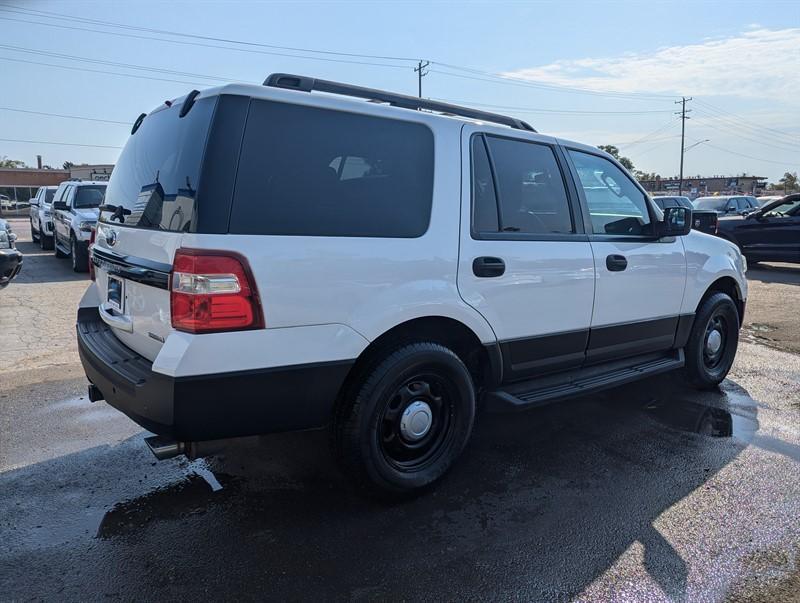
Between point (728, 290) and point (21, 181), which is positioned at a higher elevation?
point (21, 181)

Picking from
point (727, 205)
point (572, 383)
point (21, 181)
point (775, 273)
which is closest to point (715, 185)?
point (727, 205)

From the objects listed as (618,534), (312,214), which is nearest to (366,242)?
(312,214)

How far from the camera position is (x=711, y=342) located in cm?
521

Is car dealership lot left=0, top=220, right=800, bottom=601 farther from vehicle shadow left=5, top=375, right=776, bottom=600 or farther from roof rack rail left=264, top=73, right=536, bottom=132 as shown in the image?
roof rack rail left=264, top=73, right=536, bottom=132

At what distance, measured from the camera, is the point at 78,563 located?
266 cm

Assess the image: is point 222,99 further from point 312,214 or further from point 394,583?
point 394,583

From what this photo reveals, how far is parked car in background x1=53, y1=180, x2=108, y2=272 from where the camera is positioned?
11453 mm

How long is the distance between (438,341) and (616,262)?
159 centimetres

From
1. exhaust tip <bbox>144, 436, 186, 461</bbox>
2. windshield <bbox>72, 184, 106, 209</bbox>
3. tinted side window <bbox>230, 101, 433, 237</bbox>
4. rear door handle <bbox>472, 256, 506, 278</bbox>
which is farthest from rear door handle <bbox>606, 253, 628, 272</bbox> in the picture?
windshield <bbox>72, 184, 106, 209</bbox>

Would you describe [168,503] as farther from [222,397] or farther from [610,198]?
[610,198]

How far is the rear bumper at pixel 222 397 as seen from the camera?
8.26 feet

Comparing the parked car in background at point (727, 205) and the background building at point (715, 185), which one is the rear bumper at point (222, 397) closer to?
the parked car in background at point (727, 205)

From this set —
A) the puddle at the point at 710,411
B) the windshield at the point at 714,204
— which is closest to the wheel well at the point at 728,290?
the puddle at the point at 710,411

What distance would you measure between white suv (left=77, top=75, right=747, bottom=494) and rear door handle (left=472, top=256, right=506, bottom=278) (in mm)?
11
